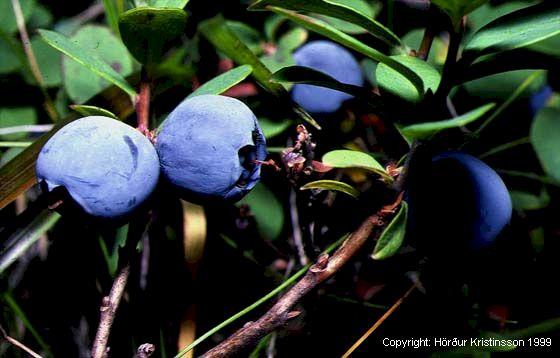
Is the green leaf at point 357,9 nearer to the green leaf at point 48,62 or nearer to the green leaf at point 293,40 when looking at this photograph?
the green leaf at point 293,40

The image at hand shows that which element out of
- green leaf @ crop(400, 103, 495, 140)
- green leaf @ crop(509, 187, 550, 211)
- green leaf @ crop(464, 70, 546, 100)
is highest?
green leaf @ crop(400, 103, 495, 140)

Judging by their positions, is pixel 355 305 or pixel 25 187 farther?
pixel 355 305

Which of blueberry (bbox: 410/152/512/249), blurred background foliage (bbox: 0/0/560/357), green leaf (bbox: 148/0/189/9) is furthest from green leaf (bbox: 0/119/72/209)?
blueberry (bbox: 410/152/512/249)

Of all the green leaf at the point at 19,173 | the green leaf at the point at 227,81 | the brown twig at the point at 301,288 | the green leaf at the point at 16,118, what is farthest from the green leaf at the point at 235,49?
the green leaf at the point at 16,118

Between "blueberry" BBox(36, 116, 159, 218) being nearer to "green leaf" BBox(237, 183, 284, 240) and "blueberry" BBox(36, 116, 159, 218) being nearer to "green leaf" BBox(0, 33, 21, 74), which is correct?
"green leaf" BBox(237, 183, 284, 240)

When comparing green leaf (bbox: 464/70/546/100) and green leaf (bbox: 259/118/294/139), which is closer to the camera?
green leaf (bbox: 259/118/294/139)

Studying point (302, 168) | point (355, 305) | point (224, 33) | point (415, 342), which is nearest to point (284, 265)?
point (355, 305)

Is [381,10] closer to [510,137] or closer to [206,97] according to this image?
[510,137]
